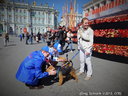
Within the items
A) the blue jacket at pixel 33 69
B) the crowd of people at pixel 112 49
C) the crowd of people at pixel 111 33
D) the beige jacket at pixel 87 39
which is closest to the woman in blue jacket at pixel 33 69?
the blue jacket at pixel 33 69

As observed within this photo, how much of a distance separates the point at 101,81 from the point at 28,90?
2402 millimetres

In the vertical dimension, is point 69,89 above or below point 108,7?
below

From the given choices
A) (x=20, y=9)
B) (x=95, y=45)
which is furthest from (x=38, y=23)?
(x=95, y=45)

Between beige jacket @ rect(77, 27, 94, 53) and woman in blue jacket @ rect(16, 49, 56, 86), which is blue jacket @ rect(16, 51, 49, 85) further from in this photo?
beige jacket @ rect(77, 27, 94, 53)

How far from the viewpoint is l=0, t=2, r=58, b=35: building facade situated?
6700 cm

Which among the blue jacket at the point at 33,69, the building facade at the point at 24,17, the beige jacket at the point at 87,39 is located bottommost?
the blue jacket at the point at 33,69

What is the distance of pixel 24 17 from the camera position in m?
72.9

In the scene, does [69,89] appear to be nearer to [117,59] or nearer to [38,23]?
[117,59]

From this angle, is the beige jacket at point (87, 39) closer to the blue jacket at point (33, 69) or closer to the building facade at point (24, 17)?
the blue jacket at point (33, 69)

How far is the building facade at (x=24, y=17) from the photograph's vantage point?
67000 mm

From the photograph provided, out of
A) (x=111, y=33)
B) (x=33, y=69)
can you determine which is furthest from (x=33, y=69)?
(x=111, y=33)

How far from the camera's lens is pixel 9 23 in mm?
68188

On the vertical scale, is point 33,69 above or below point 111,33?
below

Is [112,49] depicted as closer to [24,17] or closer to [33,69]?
[33,69]
